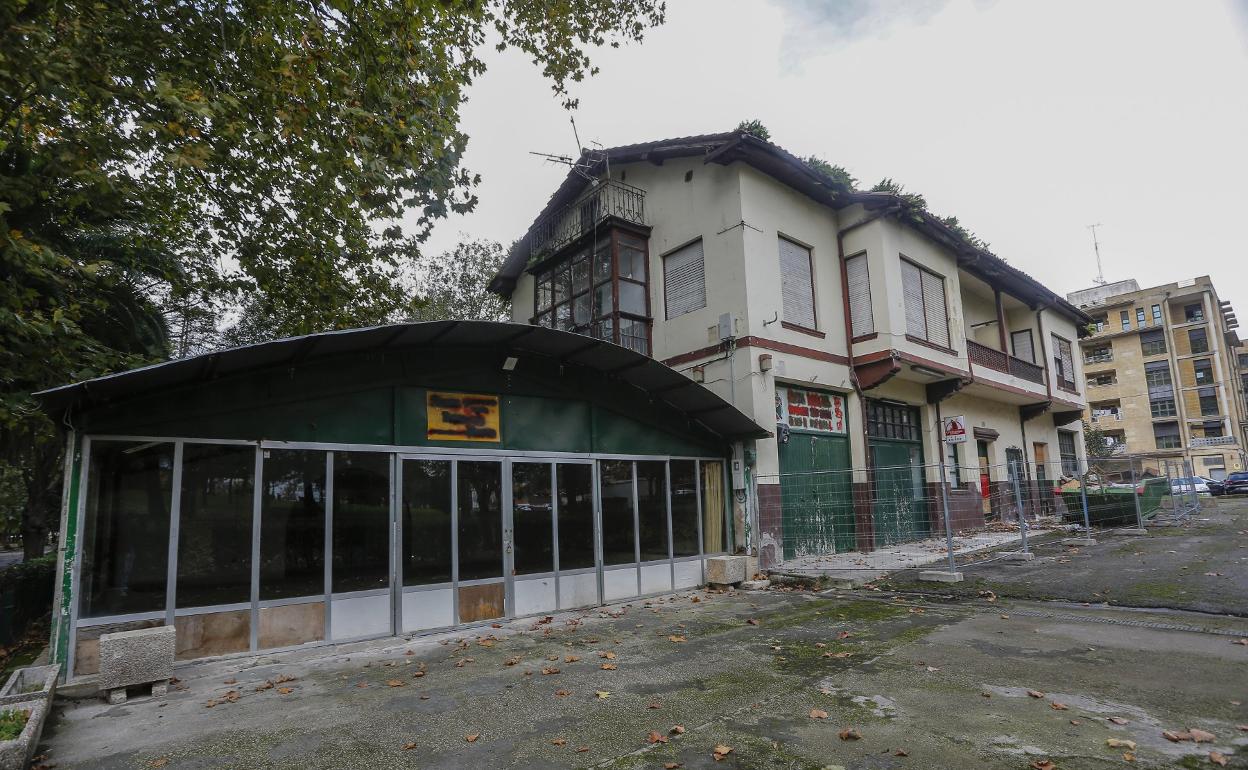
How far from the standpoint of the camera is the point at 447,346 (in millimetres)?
8922

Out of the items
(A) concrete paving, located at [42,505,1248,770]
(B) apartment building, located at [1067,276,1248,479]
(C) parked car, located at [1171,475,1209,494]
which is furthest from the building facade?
(B) apartment building, located at [1067,276,1248,479]

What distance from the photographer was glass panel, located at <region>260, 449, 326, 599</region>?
24.0 ft

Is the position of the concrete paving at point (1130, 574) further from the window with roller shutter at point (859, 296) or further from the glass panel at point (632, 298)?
the glass panel at point (632, 298)

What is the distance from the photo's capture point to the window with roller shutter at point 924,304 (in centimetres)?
1461

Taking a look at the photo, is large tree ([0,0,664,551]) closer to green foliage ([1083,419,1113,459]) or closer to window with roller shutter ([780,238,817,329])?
window with roller shutter ([780,238,817,329])

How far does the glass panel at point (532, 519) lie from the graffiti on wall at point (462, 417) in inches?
28.6

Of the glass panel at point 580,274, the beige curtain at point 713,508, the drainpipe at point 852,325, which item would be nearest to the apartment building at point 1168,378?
the drainpipe at point 852,325

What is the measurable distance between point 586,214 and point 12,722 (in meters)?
13.7

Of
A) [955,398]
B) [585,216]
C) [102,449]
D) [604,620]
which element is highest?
[585,216]

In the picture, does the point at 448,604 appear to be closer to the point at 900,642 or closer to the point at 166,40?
the point at 900,642

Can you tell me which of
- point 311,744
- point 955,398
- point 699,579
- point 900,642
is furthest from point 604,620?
point 955,398

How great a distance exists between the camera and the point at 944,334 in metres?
15.7

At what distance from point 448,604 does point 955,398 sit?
14678 mm

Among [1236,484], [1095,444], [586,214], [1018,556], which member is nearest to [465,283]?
[586,214]
